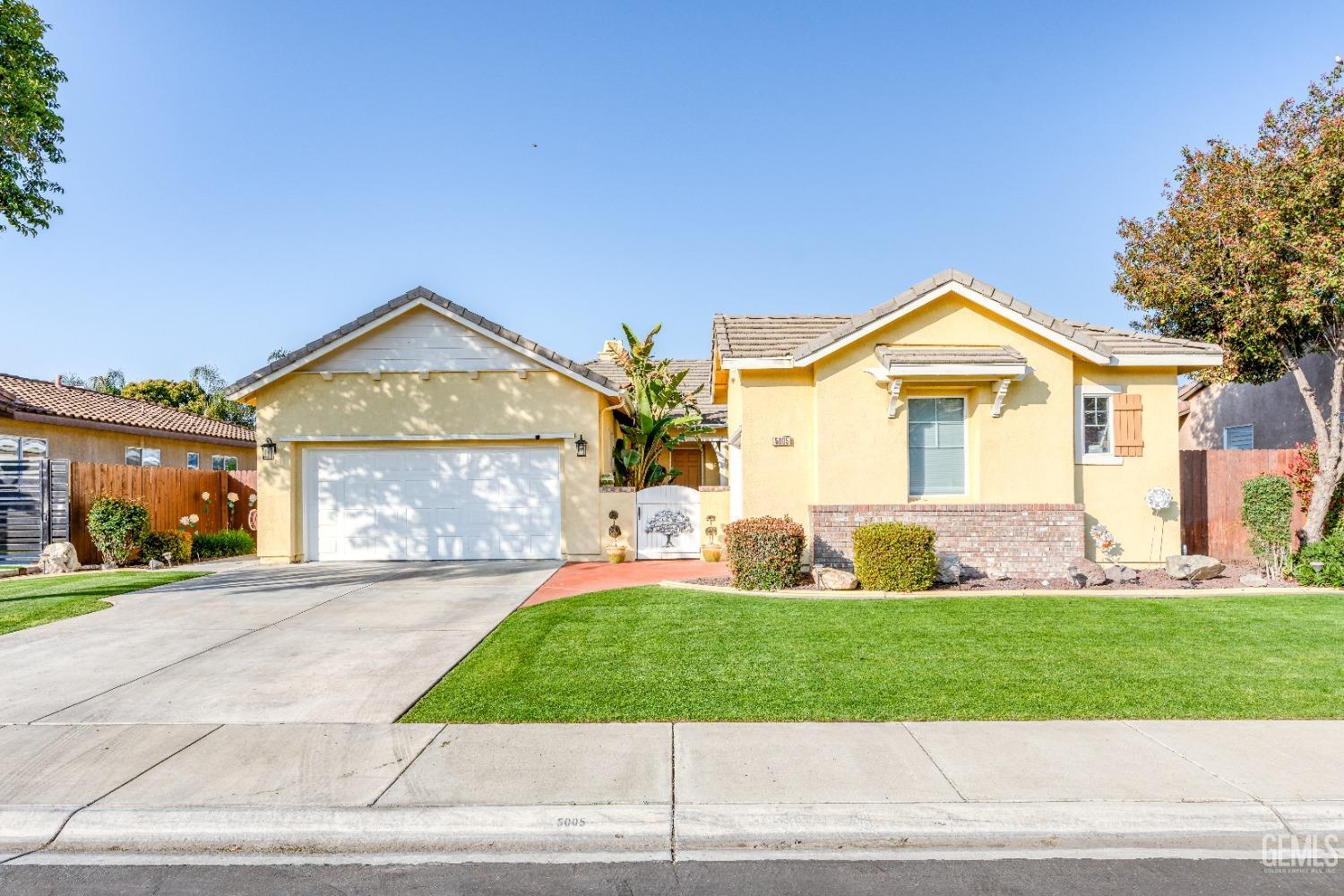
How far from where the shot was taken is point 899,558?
34.4 ft

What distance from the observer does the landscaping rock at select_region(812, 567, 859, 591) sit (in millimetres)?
10625

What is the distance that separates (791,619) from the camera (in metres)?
8.66

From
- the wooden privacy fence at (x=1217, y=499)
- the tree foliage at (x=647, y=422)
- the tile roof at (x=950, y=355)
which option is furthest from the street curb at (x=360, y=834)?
the wooden privacy fence at (x=1217, y=499)

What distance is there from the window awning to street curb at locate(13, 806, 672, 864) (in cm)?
889

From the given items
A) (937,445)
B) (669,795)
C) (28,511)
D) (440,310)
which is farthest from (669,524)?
(28,511)

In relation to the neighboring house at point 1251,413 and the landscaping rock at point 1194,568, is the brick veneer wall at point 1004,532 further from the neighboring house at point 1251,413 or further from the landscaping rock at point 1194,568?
the neighboring house at point 1251,413

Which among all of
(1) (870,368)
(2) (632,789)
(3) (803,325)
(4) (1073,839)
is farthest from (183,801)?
(3) (803,325)

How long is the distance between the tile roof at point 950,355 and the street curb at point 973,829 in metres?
8.19

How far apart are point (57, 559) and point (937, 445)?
635 inches

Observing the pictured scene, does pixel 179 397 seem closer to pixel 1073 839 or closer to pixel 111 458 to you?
pixel 111 458

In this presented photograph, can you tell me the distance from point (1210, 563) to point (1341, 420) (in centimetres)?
330

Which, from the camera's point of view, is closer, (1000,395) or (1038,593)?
(1038,593)

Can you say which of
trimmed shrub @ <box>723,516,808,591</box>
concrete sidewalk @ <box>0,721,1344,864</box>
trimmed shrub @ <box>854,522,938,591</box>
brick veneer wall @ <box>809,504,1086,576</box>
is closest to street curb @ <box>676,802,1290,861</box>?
concrete sidewalk @ <box>0,721,1344,864</box>

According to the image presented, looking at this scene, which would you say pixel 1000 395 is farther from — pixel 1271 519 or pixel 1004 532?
pixel 1271 519
